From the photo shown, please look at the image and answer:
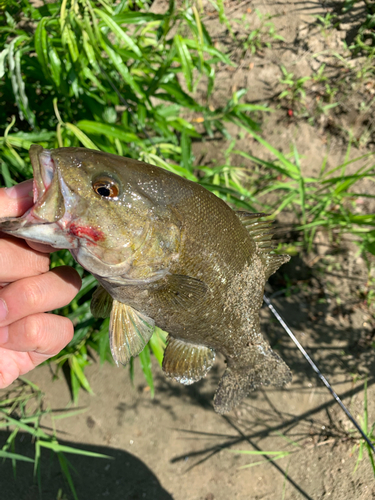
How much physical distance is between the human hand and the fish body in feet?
0.65

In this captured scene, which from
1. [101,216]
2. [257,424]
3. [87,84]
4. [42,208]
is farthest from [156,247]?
[257,424]

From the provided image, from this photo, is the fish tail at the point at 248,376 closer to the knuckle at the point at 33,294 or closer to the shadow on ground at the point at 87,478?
the knuckle at the point at 33,294

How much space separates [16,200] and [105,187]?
17.1 inches

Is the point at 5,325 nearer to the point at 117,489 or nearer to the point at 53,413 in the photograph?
the point at 53,413

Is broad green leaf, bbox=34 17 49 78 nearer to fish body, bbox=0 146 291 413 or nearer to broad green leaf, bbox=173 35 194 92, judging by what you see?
broad green leaf, bbox=173 35 194 92

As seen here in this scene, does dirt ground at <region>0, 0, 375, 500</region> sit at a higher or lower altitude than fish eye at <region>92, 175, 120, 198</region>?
lower

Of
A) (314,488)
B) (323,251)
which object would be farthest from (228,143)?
(314,488)

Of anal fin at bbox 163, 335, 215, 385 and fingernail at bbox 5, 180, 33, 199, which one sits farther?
anal fin at bbox 163, 335, 215, 385

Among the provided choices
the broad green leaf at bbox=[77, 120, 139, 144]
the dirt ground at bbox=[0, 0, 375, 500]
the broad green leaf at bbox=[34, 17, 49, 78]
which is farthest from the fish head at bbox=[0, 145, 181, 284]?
the dirt ground at bbox=[0, 0, 375, 500]

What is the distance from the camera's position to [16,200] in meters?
1.51

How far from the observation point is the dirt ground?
3.37 metres

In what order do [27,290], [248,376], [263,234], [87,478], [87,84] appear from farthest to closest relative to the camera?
[87,478], [87,84], [248,376], [263,234], [27,290]

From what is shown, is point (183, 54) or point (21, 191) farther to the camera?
point (183, 54)

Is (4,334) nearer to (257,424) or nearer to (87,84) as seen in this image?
(87,84)
